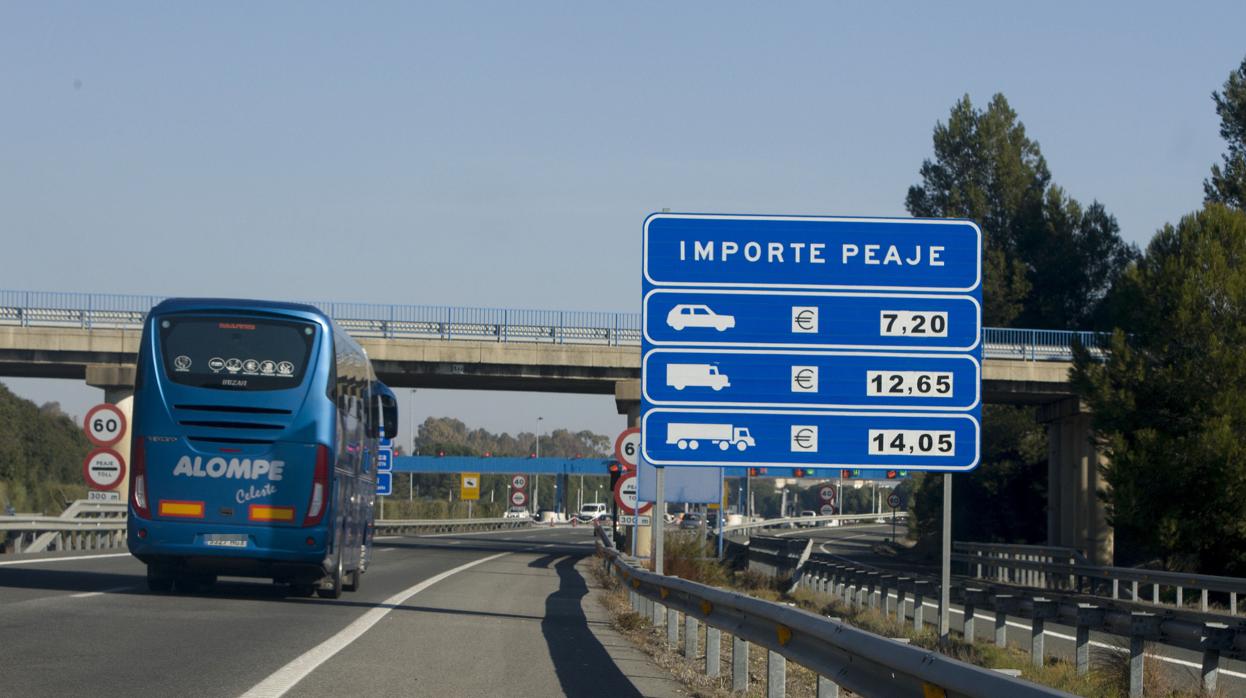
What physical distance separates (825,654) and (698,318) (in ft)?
30.2

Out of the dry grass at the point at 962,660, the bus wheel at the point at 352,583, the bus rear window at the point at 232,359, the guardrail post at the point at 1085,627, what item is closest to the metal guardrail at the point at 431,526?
the bus wheel at the point at 352,583

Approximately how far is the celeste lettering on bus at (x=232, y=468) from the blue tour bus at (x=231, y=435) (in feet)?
0.04

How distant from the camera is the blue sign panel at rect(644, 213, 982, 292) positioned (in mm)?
15789

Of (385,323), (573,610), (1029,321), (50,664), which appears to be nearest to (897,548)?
(1029,321)

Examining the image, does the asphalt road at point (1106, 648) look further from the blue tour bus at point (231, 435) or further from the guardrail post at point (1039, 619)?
the blue tour bus at point (231, 435)

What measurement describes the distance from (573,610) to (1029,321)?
59618 millimetres

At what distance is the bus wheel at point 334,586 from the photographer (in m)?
18.8

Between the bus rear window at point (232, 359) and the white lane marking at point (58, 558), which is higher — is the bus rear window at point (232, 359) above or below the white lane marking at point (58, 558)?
above

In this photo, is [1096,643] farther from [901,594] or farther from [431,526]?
[431,526]

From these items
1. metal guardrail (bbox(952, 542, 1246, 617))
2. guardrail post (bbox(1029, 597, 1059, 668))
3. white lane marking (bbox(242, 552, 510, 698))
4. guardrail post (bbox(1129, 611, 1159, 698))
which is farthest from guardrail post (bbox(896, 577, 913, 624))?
guardrail post (bbox(1129, 611, 1159, 698))

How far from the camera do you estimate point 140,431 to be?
17406mm

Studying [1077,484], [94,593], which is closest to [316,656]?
[94,593]

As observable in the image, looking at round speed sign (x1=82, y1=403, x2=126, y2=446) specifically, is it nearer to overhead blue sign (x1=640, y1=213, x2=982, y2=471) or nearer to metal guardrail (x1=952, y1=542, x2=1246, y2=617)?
overhead blue sign (x1=640, y1=213, x2=982, y2=471)

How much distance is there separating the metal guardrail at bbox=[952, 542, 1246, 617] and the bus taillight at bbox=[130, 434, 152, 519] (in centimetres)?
1219
